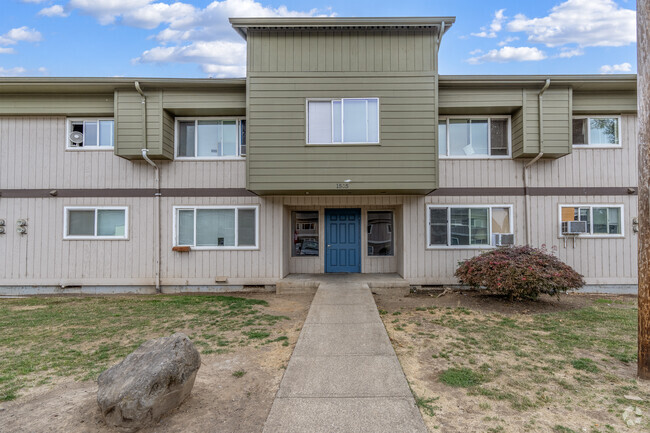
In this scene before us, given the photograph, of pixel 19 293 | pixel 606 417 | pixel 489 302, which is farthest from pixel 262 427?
pixel 19 293

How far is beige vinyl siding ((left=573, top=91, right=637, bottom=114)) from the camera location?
29.5 feet

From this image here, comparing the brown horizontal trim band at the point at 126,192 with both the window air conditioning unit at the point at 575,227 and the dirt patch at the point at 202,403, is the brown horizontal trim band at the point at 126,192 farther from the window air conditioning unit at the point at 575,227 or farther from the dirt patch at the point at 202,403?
the window air conditioning unit at the point at 575,227

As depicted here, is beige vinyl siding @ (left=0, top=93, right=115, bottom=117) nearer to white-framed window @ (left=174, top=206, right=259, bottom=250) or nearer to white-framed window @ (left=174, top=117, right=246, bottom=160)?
white-framed window @ (left=174, top=117, right=246, bottom=160)

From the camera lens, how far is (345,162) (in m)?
8.14

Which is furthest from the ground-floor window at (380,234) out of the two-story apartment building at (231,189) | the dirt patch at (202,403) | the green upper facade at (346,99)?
the dirt patch at (202,403)

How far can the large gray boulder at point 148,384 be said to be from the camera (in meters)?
2.75

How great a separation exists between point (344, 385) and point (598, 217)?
31.3ft

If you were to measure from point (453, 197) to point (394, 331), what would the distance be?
5.20 m

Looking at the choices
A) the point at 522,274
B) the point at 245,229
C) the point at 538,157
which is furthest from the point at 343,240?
the point at 538,157

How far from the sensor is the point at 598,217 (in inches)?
362

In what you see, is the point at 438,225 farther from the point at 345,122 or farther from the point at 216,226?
the point at 216,226

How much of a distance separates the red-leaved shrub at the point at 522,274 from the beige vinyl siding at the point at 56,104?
10336mm

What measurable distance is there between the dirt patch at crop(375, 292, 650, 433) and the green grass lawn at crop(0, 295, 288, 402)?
93.9 inches

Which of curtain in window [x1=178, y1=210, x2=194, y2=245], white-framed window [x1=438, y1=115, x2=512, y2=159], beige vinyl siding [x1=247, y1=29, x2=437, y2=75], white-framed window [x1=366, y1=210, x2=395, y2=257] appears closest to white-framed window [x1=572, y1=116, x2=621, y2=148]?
white-framed window [x1=438, y1=115, x2=512, y2=159]
